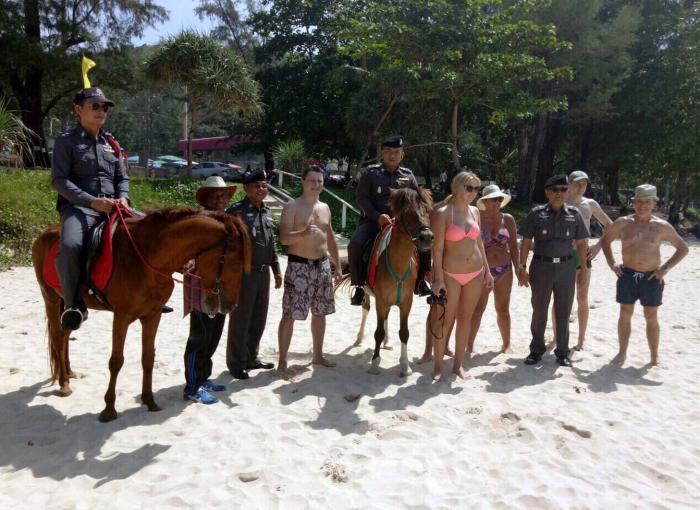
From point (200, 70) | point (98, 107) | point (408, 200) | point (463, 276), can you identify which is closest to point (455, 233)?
point (463, 276)

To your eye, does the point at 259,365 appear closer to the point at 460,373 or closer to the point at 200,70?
the point at 460,373

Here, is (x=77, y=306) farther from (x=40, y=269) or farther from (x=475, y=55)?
(x=475, y=55)

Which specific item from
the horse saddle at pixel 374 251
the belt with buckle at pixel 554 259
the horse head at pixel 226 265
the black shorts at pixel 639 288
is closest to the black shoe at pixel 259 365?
the horse saddle at pixel 374 251

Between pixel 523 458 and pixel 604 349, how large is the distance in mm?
3676

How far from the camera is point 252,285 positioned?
5164 mm

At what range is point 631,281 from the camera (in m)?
5.91

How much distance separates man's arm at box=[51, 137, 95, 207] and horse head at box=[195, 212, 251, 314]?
1107 mm

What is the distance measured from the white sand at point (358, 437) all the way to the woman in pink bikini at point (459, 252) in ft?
2.84

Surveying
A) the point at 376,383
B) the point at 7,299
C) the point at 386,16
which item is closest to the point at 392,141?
the point at 376,383

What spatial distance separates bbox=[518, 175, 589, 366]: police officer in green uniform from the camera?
5.68m

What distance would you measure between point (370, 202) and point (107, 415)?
3327mm

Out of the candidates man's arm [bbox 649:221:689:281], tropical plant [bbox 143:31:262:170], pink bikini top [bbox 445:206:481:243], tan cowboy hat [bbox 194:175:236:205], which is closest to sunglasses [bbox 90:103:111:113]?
tan cowboy hat [bbox 194:175:236:205]

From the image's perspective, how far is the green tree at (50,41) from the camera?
1788 cm

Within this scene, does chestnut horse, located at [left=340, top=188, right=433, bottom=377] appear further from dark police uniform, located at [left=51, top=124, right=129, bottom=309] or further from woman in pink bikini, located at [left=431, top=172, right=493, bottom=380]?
dark police uniform, located at [left=51, top=124, right=129, bottom=309]
